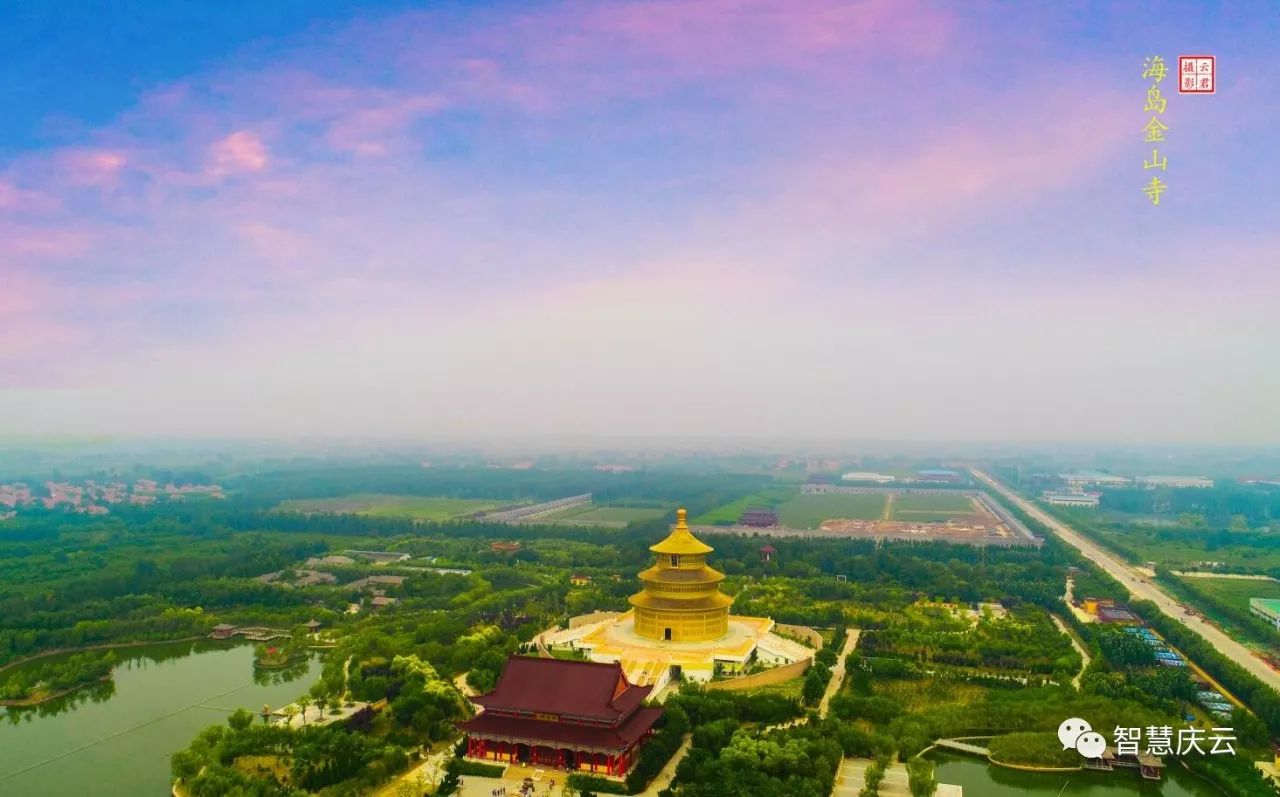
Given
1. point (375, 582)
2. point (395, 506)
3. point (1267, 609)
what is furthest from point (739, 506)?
point (1267, 609)

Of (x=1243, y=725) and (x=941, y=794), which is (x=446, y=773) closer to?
(x=941, y=794)

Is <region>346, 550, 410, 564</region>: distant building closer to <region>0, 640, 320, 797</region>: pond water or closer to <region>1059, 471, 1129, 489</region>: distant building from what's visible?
<region>0, 640, 320, 797</region>: pond water

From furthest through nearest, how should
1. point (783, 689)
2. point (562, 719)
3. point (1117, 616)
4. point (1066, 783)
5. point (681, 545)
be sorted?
point (1117, 616), point (681, 545), point (783, 689), point (562, 719), point (1066, 783)

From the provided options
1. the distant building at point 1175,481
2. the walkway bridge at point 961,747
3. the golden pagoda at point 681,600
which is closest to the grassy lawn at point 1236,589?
the walkway bridge at point 961,747

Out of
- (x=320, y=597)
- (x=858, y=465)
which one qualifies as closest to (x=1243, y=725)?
(x=320, y=597)

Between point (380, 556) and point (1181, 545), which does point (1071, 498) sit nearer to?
point (1181, 545)

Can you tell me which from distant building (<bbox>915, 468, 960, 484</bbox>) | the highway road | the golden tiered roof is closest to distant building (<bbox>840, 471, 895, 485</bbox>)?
distant building (<bbox>915, 468, 960, 484</bbox>)

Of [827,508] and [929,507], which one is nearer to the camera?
[827,508]
